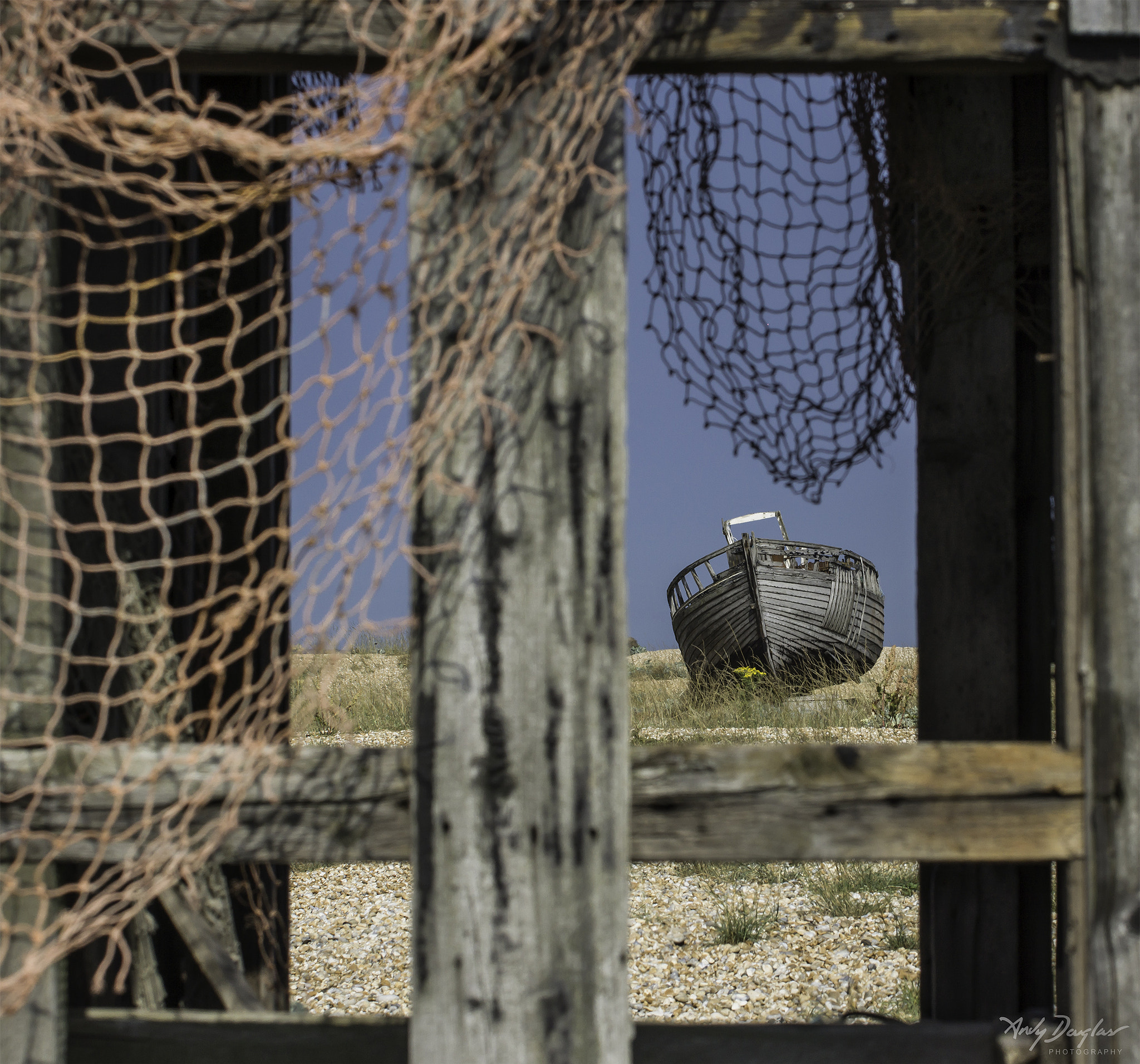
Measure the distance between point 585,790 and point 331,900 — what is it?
5.40m

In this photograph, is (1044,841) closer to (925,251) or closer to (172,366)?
(925,251)

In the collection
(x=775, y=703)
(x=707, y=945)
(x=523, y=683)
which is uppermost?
(x=523, y=683)

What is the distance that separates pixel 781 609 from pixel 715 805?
547 inches

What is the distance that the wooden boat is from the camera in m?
15.5

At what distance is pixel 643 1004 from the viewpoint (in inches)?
183

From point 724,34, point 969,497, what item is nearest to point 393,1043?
point 969,497

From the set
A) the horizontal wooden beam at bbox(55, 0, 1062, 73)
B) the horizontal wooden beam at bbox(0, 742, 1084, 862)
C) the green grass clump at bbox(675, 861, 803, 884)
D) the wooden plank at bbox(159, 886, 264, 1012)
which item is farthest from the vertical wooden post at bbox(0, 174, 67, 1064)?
the green grass clump at bbox(675, 861, 803, 884)

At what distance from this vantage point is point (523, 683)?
5.70 ft

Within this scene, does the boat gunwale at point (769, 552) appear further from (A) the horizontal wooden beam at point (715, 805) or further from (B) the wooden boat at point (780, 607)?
(A) the horizontal wooden beam at point (715, 805)

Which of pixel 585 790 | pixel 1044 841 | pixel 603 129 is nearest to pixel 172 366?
pixel 603 129

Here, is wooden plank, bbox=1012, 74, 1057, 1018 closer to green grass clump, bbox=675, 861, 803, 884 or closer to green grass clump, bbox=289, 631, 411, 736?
green grass clump, bbox=289, 631, 411, 736

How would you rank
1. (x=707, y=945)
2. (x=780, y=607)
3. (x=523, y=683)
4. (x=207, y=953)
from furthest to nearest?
(x=780, y=607) < (x=707, y=945) < (x=207, y=953) < (x=523, y=683)

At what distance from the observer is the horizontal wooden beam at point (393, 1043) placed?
82.8 inches
